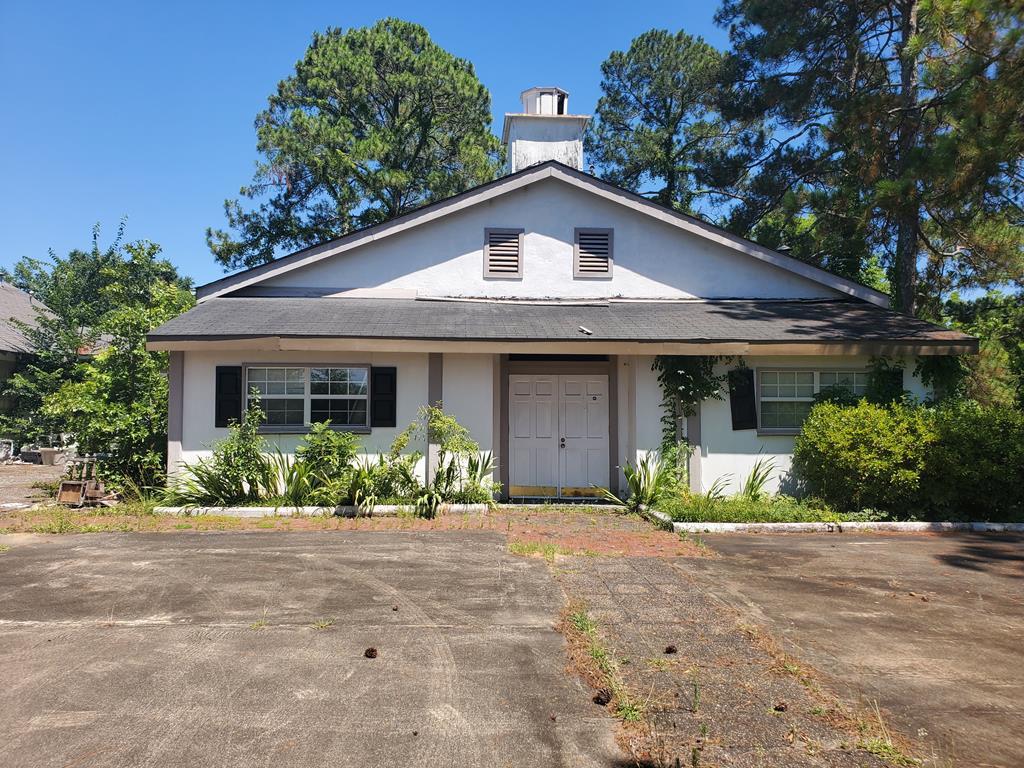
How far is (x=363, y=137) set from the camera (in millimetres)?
28656

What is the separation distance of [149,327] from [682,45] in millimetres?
27580

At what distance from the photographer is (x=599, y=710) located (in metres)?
3.80

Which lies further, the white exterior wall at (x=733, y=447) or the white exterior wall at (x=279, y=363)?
the white exterior wall at (x=733, y=447)

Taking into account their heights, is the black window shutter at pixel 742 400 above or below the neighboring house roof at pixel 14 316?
below

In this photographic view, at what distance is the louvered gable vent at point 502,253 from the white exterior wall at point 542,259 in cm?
12

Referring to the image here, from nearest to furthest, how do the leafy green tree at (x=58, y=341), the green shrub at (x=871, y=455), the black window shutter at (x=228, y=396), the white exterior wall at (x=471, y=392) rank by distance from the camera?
the green shrub at (x=871, y=455), the black window shutter at (x=228, y=396), the white exterior wall at (x=471, y=392), the leafy green tree at (x=58, y=341)

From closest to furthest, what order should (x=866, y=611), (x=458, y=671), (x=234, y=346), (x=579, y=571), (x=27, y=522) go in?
(x=458, y=671), (x=866, y=611), (x=579, y=571), (x=27, y=522), (x=234, y=346)

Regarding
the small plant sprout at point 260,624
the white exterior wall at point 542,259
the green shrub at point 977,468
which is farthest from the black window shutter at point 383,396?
the green shrub at point 977,468

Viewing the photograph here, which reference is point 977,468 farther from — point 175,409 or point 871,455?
point 175,409

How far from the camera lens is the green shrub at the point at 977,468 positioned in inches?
375

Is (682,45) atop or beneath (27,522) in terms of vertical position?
atop

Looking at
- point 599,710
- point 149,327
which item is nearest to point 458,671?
point 599,710

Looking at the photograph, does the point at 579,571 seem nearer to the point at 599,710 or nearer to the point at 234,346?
the point at 599,710

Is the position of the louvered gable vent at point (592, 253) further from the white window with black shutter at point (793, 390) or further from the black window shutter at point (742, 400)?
the white window with black shutter at point (793, 390)
